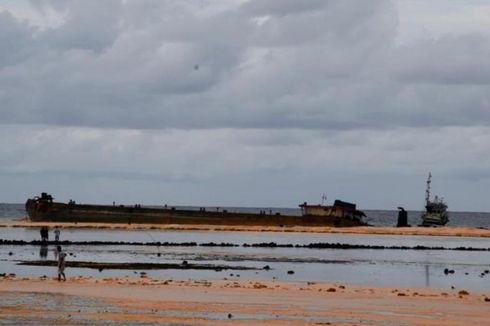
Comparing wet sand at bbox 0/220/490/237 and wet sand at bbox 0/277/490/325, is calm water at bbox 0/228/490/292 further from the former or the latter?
wet sand at bbox 0/220/490/237

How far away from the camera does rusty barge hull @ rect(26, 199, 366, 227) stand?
153 meters

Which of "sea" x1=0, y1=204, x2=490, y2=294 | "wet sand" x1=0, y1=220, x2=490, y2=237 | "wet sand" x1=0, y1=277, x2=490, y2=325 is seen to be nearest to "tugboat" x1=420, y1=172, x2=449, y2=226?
"wet sand" x1=0, y1=220, x2=490, y2=237

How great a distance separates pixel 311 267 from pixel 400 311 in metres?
28.9

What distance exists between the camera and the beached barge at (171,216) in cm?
15262

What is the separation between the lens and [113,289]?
4644 cm

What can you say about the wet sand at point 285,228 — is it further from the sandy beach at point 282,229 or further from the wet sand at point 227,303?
the wet sand at point 227,303

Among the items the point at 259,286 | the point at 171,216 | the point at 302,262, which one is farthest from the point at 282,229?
the point at 259,286

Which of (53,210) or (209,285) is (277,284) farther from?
(53,210)

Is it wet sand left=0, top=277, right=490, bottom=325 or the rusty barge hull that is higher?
A: the rusty barge hull

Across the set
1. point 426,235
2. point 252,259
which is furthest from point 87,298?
point 426,235

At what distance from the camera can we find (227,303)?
136 ft

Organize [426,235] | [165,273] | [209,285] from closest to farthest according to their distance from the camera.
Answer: [209,285] → [165,273] → [426,235]

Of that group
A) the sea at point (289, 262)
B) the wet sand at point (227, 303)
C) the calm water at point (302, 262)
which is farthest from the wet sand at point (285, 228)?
the wet sand at point (227, 303)

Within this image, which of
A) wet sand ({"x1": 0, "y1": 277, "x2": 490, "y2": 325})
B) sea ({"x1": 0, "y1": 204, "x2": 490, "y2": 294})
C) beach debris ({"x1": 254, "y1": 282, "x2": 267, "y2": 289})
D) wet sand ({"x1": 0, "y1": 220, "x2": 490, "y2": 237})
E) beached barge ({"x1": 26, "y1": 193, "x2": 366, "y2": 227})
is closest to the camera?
wet sand ({"x1": 0, "y1": 277, "x2": 490, "y2": 325})
